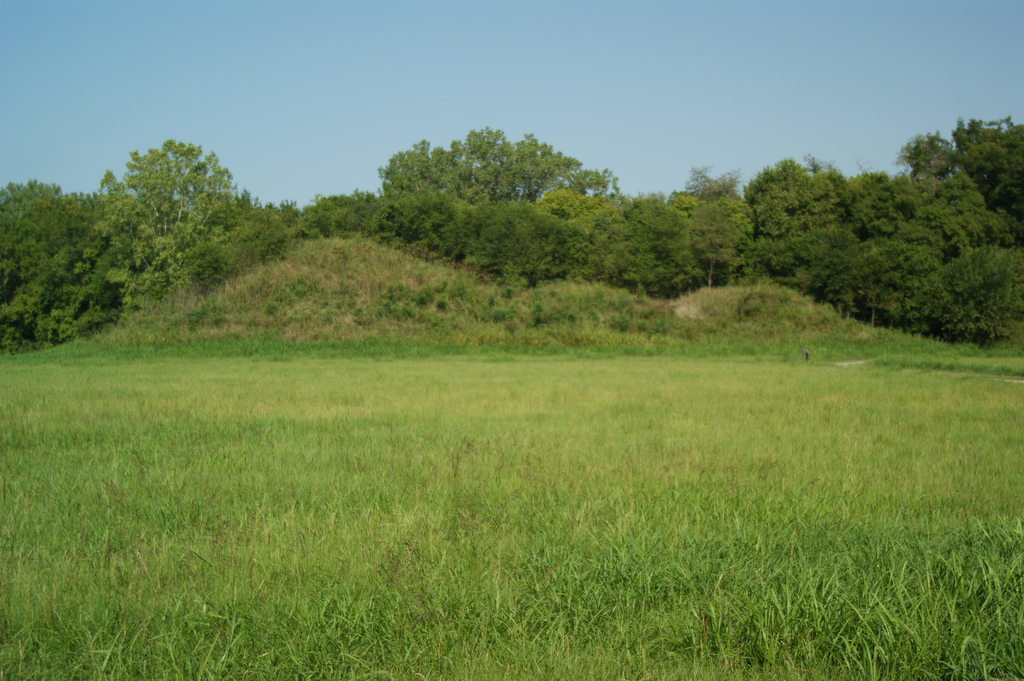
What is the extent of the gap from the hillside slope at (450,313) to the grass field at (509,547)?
21.3 metres

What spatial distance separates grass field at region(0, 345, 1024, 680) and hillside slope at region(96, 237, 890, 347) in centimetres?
2130

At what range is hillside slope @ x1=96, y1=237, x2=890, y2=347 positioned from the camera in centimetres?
3169

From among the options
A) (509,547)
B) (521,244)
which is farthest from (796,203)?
(509,547)

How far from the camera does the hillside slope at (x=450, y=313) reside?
31.7 metres

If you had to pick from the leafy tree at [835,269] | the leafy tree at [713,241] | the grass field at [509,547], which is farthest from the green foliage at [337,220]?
the grass field at [509,547]

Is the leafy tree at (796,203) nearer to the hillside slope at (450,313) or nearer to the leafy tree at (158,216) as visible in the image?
the hillside slope at (450,313)

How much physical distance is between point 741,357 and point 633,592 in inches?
998

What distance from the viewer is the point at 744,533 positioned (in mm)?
4984

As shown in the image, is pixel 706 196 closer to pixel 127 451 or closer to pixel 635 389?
pixel 635 389

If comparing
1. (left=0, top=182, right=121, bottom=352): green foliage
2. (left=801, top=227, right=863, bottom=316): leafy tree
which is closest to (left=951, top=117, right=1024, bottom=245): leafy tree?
(left=801, top=227, right=863, bottom=316): leafy tree

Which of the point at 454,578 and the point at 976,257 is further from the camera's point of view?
the point at 976,257

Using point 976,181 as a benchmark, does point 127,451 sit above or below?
below

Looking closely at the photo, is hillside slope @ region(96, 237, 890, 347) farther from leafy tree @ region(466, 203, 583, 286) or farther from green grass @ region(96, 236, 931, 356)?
leafy tree @ region(466, 203, 583, 286)

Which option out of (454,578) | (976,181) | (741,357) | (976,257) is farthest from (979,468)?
(976,181)
